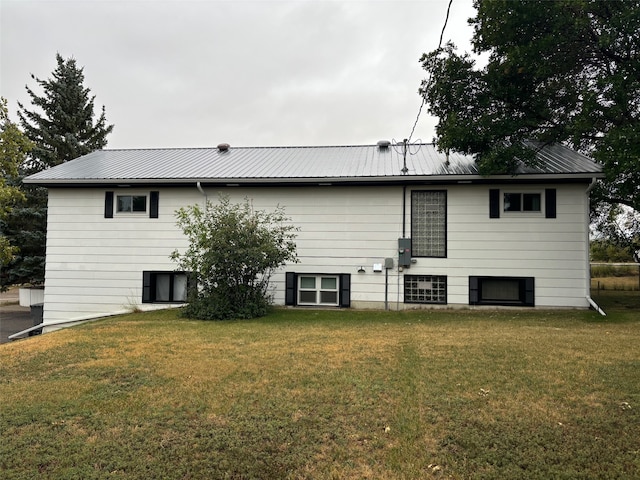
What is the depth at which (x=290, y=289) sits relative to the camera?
1098cm

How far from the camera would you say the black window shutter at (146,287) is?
37.0 ft

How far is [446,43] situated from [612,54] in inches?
142

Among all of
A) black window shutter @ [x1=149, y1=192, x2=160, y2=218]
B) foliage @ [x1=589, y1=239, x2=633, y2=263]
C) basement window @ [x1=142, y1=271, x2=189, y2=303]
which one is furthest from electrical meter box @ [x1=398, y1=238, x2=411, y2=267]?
foliage @ [x1=589, y1=239, x2=633, y2=263]

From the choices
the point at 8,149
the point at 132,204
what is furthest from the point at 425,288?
the point at 8,149

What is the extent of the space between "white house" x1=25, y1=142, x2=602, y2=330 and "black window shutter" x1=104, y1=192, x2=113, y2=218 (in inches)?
1.2

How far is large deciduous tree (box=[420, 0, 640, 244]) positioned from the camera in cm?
803

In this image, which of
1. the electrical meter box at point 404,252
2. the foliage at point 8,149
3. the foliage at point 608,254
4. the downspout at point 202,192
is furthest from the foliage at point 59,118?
the foliage at point 608,254

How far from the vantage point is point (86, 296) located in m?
11.5

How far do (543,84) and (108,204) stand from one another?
12.1 metres

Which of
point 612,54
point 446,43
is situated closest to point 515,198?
point 612,54

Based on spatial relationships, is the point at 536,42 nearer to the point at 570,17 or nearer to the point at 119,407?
the point at 570,17

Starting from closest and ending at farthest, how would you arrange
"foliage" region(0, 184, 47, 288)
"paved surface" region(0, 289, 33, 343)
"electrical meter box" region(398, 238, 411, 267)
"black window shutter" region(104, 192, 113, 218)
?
"electrical meter box" region(398, 238, 411, 267)
"black window shutter" region(104, 192, 113, 218)
"paved surface" region(0, 289, 33, 343)
"foliage" region(0, 184, 47, 288)

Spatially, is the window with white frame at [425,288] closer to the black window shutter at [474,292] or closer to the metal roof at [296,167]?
the black window shutter at [474,292]

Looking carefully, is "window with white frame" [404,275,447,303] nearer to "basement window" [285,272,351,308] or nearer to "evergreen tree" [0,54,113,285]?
"basement window" [285,272,351,308]
